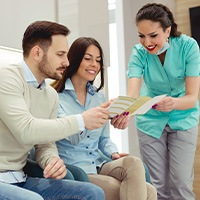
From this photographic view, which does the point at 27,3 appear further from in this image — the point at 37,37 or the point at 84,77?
the point at 37,37

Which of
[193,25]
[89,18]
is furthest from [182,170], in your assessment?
[193,25]

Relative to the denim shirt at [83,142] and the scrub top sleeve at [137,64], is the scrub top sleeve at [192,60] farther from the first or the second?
the denim shirt at [83,142]

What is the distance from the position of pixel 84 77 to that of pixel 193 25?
187 cm

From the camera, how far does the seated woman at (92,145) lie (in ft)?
5.49

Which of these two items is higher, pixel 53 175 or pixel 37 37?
pixel 37 37

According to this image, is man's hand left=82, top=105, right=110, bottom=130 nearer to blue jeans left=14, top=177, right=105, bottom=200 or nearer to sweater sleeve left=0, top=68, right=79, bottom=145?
sweater sleeve left=0, top=68, right=79, bottom=145

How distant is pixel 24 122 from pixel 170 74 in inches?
43.3

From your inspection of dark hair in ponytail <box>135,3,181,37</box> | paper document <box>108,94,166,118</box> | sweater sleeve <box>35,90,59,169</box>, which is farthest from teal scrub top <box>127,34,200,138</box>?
sweater sleeve <box>35,90,59,169</box>

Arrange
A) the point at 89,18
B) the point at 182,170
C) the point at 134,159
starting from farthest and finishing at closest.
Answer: the point at 89,18
the point at 182,170
the point at 134,159

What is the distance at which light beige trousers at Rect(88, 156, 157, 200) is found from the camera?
5.38 ft

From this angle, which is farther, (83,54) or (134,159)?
(83,54)

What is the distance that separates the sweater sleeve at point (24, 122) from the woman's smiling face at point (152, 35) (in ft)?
2.92

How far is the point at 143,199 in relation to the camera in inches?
64.2

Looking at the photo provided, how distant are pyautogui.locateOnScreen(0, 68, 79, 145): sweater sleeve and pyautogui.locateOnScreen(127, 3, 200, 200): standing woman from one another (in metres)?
0.84
